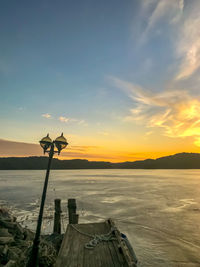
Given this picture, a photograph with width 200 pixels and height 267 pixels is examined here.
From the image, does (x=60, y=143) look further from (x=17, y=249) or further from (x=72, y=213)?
(x=72, y=213)

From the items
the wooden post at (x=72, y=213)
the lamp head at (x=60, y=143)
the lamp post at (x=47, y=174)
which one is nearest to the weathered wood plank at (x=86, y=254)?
the lamp post at (x=47, y=174)

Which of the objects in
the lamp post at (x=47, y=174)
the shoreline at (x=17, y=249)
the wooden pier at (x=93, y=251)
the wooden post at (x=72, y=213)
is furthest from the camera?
the wooden post at (x=72, y=213)

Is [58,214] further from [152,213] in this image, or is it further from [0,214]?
[152,213]

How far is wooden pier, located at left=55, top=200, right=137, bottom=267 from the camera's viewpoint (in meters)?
6.76

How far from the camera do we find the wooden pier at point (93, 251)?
6758 millimetres

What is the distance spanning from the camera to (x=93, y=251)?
25.3ft

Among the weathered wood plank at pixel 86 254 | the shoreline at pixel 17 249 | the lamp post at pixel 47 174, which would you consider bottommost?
the shoreline at pixel 17 249

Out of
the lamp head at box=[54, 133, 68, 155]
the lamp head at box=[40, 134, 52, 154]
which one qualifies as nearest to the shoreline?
the lamp head at box=[40, 134, 52, 154]

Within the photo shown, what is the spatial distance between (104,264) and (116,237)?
228cm

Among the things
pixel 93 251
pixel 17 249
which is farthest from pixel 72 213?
pixel 93 251

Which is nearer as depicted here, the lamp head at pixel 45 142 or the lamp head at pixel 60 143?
the lamp head at pixel 60 143

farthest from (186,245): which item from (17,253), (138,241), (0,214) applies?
(0,214)

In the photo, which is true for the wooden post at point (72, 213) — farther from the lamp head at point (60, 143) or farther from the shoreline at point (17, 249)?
the lamp head at point (60, 143)

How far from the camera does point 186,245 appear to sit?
1516cm
